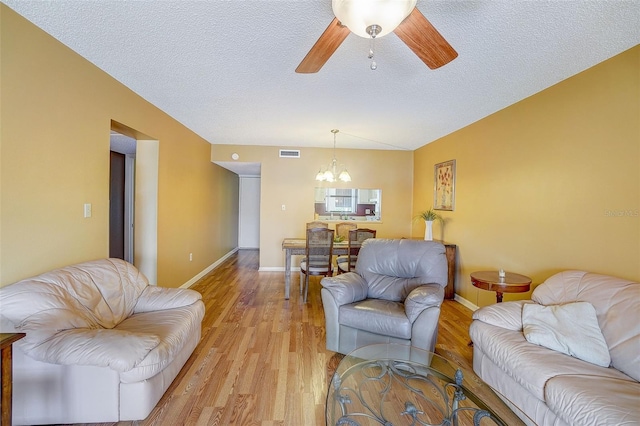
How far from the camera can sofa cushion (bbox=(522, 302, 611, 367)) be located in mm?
1605

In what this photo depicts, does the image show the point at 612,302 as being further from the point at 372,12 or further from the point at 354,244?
the point at 354,244

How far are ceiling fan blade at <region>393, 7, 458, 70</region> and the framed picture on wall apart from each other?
2783 mm

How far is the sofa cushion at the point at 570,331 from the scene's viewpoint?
1.61 m

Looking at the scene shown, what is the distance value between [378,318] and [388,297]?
1.45ft

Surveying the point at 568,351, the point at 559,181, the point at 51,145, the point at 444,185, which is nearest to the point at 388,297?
the point at 568,351

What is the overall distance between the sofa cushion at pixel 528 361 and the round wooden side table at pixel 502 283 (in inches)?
20.1

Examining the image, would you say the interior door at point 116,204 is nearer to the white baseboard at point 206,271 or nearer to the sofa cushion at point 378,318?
the white baseboard at point 206,271

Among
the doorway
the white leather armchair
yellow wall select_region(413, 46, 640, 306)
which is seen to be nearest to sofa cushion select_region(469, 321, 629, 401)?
the white leather armchair

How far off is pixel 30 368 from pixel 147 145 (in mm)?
2612

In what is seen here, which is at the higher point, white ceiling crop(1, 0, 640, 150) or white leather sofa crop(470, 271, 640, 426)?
white ceiling crop(1, 0, 640, 150)

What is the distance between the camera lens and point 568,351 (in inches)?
65.0

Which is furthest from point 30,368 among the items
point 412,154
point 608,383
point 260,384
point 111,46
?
point 412,154

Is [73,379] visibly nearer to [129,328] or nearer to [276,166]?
[129,328]

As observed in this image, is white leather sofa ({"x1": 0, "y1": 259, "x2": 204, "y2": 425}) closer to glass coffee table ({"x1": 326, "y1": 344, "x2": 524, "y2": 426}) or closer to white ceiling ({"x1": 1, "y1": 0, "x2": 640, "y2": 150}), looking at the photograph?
glass coffee table ({"x1": 326, "y1": 344, "x2": 524, "y2": 426})
